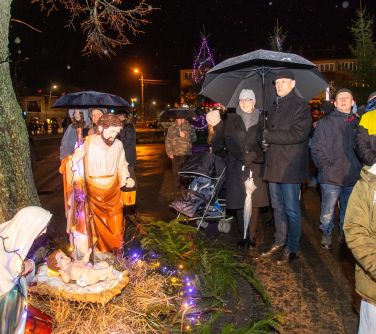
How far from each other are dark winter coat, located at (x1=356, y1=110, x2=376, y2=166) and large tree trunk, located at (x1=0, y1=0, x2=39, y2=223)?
379cm

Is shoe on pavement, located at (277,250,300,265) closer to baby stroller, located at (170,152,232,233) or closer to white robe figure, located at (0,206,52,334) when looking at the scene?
baby stroller, located at (170,152,232,233)

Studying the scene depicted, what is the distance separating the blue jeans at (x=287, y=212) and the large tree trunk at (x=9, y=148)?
2972mm

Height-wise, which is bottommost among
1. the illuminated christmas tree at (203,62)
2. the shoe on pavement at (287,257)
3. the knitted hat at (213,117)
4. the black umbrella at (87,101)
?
the shoe on pavement at (287,257)

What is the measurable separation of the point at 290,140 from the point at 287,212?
2.92 feet

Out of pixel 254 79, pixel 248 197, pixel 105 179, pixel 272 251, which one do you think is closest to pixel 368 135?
pixel 248 197

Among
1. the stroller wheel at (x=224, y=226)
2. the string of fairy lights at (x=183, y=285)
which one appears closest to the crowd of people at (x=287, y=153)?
the stroller wheel at (x=224, y=226)

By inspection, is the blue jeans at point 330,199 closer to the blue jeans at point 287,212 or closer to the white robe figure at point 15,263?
the blue jeans at point 287,212

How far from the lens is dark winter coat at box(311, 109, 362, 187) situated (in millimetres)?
6062

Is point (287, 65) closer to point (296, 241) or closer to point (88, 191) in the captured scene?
point (296, 241)

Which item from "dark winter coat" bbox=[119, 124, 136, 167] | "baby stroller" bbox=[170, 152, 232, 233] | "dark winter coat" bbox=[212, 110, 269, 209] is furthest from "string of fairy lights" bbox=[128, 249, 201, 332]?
"dark winter coat" bbox=[119, 124, 136, 167]

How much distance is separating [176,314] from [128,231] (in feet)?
9.31

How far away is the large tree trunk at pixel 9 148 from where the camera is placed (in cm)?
481

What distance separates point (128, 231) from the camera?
675 centimetres

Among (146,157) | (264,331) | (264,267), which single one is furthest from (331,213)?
(146,157)
